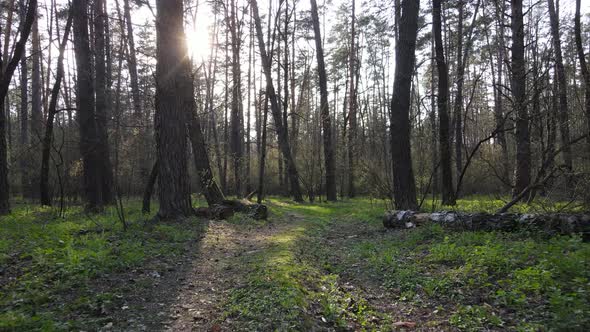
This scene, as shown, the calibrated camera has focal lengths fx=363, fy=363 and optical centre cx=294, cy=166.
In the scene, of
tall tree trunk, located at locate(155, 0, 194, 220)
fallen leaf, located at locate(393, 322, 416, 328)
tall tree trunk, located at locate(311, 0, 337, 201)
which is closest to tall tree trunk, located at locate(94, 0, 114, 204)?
tall tree trunk, located at locate(155, 0, 194, 220)

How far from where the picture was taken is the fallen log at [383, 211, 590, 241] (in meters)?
5.54

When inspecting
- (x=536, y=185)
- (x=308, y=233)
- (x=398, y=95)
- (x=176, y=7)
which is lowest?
(x=308, y=233)

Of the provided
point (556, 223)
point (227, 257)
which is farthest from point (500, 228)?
point (227, 257)

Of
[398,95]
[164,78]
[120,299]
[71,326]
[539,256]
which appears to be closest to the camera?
[71,326]

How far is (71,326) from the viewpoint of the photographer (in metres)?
3.33

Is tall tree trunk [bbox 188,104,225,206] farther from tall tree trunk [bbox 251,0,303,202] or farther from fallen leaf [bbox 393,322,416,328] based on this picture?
fallen leaf [bbox 393,322,416,328]

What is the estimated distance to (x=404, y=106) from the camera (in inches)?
390

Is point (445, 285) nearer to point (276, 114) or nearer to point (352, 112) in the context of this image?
point (276, 114)

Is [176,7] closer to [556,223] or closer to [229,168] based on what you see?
[556,223]

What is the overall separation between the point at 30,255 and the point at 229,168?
58.8 feet

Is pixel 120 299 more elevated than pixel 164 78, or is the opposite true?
pixel 164 78

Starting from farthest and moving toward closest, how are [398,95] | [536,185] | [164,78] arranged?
[398,95] < [164,78] < [536,185]

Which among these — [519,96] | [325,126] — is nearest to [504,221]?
[519,96]

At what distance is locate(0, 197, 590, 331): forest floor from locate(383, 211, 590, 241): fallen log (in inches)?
11.4
